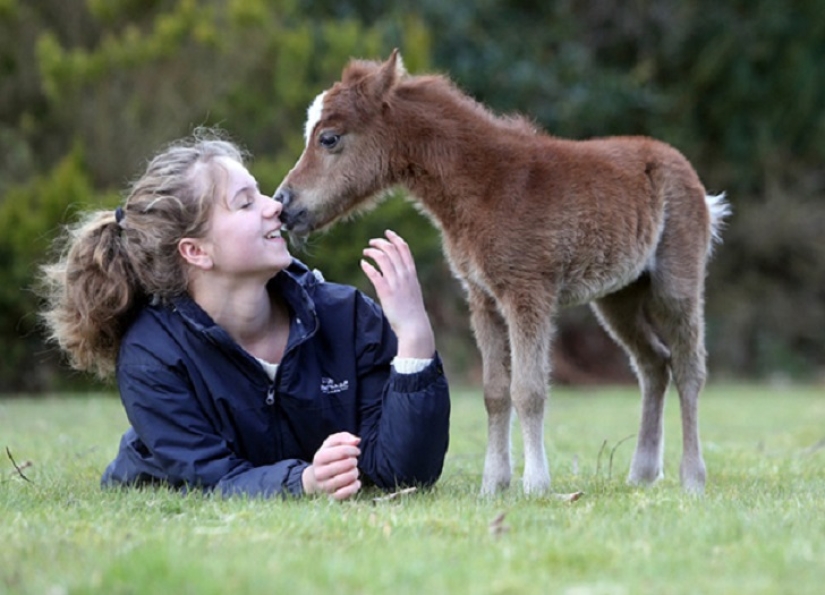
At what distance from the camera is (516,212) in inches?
232

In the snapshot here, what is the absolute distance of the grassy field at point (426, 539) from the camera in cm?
346

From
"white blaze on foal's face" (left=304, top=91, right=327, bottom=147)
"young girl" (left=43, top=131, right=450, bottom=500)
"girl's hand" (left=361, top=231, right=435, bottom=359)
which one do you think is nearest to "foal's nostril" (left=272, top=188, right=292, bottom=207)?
"white blaze on foal's face" (left=304, top=91, right=327, bottom=147)

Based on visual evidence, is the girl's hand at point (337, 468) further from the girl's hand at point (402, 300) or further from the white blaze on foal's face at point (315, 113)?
the white blaze on foal's face at point (315, 113)

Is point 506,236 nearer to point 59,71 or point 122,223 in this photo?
point 122,223

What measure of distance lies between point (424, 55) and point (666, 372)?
11.4m

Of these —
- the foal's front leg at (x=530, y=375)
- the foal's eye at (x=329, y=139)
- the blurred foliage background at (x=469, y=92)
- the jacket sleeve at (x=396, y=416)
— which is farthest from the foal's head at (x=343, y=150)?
the blurred foliage background at (x=469, y=92)

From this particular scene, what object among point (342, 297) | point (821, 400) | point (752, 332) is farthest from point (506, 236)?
point (752, 332)

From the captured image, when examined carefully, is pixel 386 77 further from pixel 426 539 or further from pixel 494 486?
pixel 426 539

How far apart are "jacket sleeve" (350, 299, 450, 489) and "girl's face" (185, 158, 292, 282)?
2.02ft

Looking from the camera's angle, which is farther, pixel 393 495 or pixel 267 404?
pixel 267 404

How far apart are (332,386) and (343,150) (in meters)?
1.23

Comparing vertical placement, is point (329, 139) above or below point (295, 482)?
above

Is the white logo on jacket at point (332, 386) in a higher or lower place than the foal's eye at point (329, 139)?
lower

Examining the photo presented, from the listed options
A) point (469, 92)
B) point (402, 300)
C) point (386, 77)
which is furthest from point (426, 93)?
point (469, 92)
